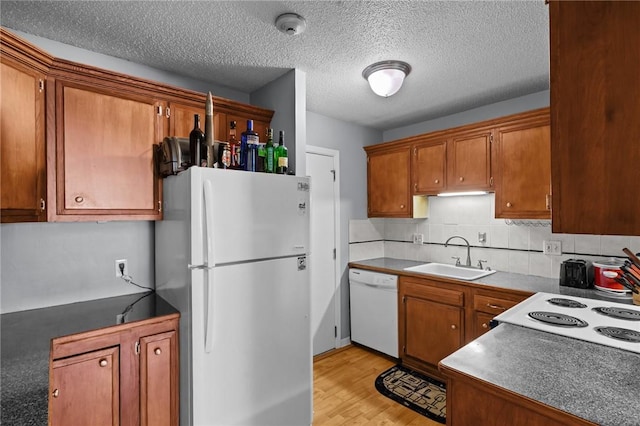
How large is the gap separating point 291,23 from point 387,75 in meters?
0.82

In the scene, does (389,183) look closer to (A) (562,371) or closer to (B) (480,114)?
(B) (480,114)

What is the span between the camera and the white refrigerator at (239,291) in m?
1.69

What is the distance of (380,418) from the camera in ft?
7.45

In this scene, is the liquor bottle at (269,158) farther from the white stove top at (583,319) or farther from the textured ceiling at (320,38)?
the white stove top at (583,319)

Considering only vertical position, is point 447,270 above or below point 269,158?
below

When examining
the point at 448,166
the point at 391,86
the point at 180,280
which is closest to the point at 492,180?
the point at 448,166

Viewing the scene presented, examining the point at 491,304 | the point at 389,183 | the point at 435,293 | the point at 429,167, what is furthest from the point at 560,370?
the point at 389,183

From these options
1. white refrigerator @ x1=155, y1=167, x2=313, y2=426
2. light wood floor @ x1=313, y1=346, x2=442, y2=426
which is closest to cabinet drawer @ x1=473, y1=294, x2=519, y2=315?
light wood floor @ x1=313, y1=346, x2=442, y2=426

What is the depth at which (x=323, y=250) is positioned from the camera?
3352 mm

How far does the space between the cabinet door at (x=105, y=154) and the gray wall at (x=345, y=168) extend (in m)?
1.65

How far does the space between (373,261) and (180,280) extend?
236 cm

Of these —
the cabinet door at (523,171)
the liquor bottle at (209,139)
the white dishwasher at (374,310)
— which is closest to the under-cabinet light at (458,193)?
the cabinet door at (523,171)

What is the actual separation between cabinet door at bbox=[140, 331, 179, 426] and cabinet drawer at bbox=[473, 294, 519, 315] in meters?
2.20

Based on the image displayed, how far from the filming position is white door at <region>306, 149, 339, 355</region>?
3.28m
